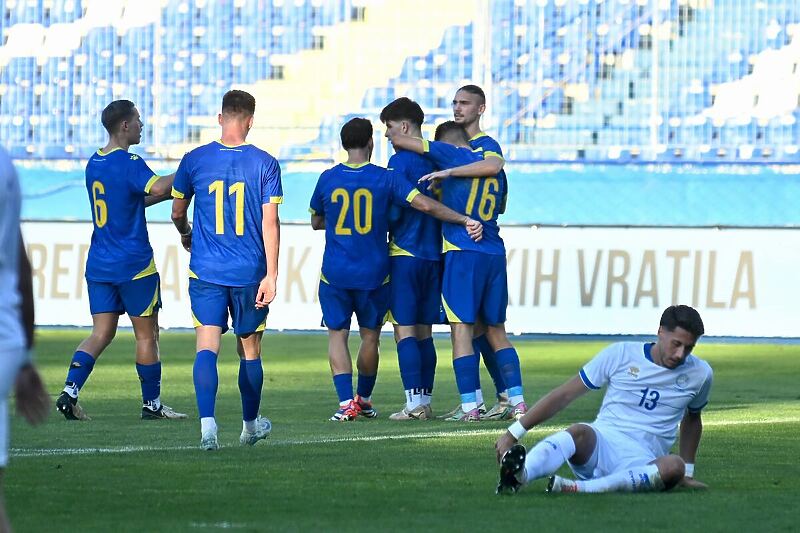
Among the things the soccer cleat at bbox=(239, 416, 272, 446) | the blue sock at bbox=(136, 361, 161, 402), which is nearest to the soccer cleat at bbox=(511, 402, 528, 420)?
the soccer cleat at bbox=(239, 416, 272, 446)

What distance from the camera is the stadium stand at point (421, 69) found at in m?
22.1

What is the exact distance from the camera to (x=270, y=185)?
8.13 meters

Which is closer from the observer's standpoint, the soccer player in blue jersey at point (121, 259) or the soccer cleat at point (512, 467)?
the soccer cleat at point (512, 467)

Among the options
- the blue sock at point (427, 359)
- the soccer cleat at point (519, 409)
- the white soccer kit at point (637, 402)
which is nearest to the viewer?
the white soccer kit at point (637, 402)

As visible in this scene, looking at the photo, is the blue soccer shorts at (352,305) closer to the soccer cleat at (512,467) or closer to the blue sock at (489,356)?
the blue sock at (489,356)

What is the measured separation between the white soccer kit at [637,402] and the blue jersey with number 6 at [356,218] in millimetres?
3690

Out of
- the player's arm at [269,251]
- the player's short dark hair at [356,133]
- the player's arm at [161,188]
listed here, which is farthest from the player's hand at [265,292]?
the player's short dark hair at [356,133]

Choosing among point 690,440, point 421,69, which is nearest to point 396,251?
point 690,440

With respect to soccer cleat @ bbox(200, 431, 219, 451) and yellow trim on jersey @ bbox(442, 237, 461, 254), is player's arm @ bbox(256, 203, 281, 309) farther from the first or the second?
yellow trim on jersey @ bbox(442, 237, 461, 254)

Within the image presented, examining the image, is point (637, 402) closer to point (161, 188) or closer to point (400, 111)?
point (161, 188)

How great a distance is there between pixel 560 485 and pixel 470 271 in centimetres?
389

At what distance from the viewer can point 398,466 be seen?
7512mm

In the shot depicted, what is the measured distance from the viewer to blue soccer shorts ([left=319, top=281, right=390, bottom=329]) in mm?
10336

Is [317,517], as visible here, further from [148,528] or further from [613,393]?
[613,393]
